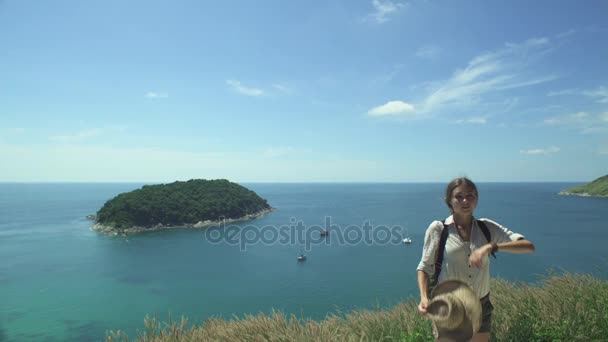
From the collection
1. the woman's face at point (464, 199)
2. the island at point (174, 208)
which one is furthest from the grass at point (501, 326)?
the island at point (174, 208)

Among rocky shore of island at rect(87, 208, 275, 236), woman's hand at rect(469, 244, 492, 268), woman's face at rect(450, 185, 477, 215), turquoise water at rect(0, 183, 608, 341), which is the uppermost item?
woman's face at rect(450, 185, 477, 215)

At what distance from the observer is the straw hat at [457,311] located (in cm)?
222

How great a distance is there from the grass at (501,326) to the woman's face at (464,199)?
71.2 inches

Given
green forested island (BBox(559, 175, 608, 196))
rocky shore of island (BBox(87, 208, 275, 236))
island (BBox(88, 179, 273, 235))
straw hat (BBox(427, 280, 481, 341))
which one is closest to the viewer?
straw hat (BBox(427, 280, 481, 341))

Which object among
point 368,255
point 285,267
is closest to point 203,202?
point 285,267

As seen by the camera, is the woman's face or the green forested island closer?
the woman's face

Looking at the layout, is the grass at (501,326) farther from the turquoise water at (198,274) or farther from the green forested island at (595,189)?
the green forested island at (595,189)

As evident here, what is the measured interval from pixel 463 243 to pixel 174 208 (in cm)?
6904

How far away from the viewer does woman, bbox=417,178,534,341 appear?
2.41 m

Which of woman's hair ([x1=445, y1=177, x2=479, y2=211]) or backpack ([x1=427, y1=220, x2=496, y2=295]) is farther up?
woman's hair ([x1=445, y1=177, x2=479, y2=211])

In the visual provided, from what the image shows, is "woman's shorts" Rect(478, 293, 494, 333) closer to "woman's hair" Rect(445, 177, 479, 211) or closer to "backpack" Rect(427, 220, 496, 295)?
"backpack" Rect(427, 220, 496, 295)

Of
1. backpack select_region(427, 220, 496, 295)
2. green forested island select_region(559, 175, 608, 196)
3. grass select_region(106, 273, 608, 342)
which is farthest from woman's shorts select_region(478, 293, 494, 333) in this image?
green forested island select_region(559, 175, 608, 196)

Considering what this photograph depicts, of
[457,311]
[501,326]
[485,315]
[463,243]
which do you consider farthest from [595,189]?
[457,311]

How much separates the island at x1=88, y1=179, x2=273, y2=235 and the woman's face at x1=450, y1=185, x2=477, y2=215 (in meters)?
65.0
